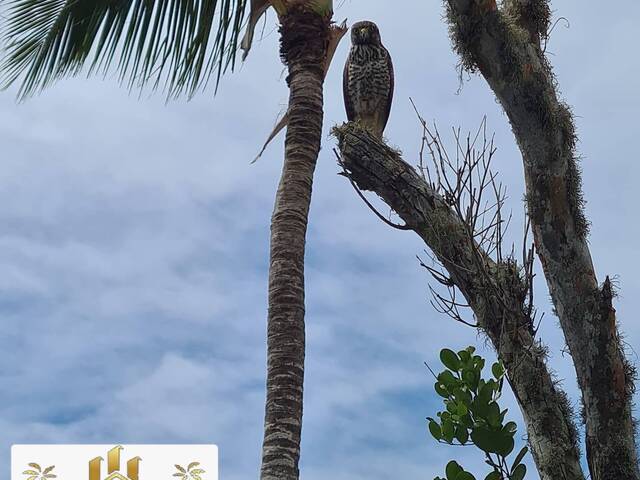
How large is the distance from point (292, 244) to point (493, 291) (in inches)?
64.9

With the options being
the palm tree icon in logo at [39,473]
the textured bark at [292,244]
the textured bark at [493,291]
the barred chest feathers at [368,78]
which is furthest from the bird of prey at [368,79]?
the palm tree icon in logo at [39,473]

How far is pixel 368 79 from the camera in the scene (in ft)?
30.0

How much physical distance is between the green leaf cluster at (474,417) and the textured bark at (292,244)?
1019mm

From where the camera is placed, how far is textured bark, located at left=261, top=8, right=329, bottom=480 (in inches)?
240

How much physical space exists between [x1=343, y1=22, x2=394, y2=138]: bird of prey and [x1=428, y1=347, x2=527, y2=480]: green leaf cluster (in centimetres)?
355

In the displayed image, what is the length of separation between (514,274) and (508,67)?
124 centimetres

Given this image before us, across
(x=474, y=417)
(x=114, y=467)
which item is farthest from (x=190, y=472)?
(x=474, y=417)

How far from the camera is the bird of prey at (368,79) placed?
8.95m

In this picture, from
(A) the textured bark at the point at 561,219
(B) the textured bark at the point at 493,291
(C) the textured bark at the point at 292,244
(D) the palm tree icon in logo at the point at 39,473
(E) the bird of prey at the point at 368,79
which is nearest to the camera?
(A) the textured bark at the point at 561,219

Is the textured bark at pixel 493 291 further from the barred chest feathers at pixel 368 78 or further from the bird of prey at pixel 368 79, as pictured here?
the barred chest feathers at pixel 368 78

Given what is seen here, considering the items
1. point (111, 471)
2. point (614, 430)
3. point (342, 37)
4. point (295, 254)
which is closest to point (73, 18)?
point (342, 37)

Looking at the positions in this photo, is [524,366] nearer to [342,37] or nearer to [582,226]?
[582,226]

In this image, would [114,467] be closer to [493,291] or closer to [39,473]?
[39,473]

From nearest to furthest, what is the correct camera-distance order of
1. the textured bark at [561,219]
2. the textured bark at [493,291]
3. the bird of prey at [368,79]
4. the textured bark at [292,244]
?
the textured bark at [561,219] < the textured bark at [493,291] < the textured bark at [292,244] < the bird of prey at [368,79]
